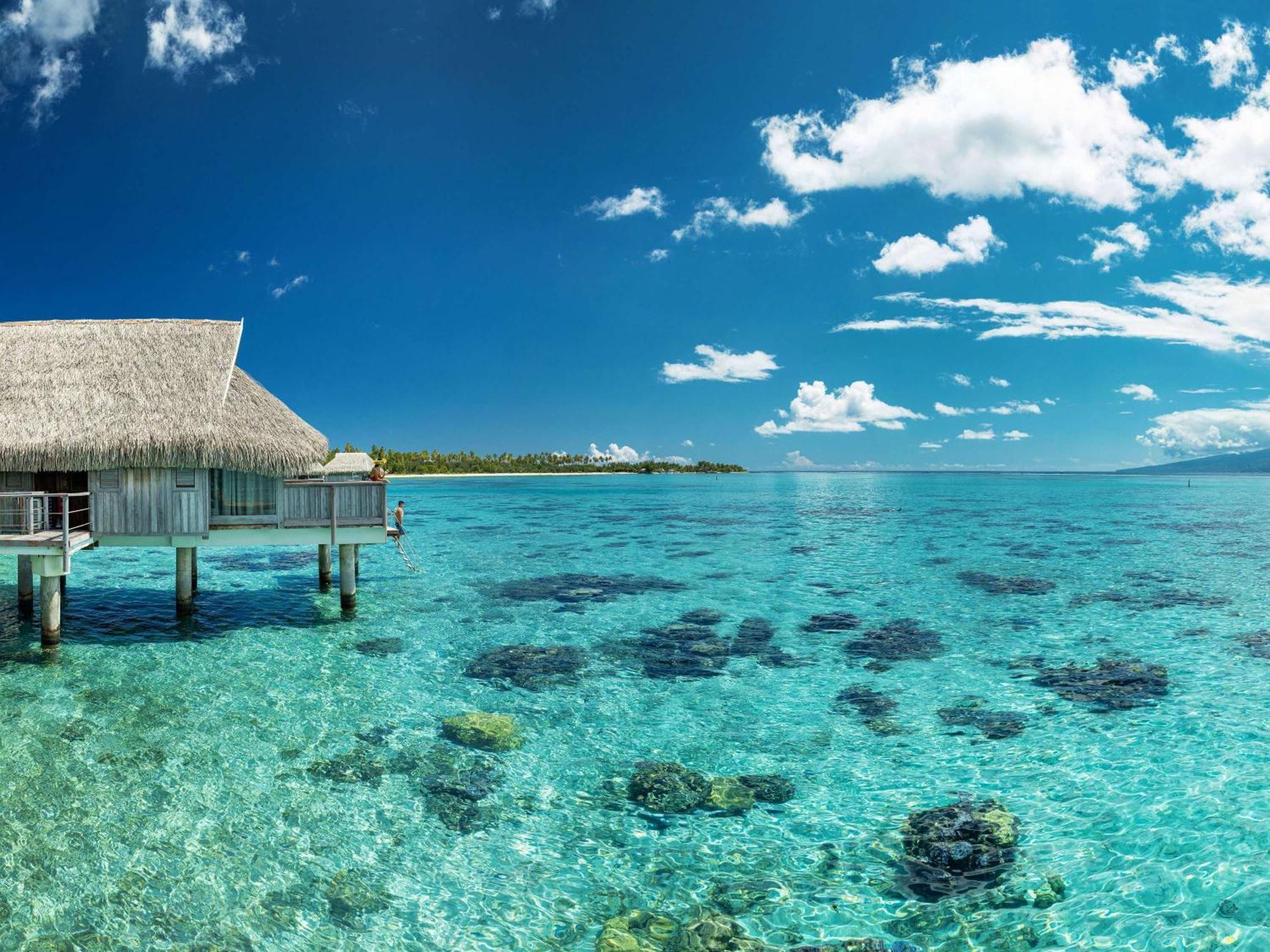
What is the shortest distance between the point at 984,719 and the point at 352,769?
11408 millimetres

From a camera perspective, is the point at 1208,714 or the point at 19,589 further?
the point at 19,589

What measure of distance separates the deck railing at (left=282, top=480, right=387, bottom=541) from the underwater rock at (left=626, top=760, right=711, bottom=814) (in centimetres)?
1086

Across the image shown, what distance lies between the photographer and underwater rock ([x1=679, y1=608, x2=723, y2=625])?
21734mm

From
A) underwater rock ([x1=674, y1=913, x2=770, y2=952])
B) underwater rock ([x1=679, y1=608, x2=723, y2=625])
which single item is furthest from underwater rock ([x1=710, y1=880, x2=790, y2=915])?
underwater rock ([x1=679, y1=608, x2=723, y2=625])

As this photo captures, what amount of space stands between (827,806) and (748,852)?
1.78m

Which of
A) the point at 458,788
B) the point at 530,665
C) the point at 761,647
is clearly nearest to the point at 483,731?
the point at 458,788

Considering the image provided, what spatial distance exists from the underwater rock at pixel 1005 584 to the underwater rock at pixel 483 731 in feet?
66.2

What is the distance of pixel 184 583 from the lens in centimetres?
2002

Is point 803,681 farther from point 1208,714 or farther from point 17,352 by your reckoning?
point 17,352


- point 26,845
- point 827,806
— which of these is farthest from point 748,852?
point 26,845

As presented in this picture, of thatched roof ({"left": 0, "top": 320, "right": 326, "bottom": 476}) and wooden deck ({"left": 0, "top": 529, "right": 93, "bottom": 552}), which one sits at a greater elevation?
thatched roof ({"left": 0, "top": 320, "right": 326, "bottom": 476})

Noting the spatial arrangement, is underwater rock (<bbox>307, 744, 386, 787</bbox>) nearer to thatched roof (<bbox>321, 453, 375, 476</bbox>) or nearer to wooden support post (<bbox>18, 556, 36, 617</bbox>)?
wooden support post (<bbox>18, 556, 36, 617</bbox>)

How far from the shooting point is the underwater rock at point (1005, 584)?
1038 inches

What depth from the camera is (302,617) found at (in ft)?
69.6
